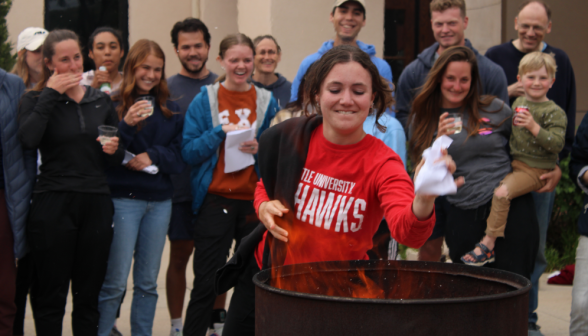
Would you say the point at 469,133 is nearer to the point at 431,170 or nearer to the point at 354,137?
the point at 354,137

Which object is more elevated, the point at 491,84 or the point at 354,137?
the point at 491,84

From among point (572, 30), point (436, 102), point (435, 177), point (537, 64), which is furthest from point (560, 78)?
point (572, 30)

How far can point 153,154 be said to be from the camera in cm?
428

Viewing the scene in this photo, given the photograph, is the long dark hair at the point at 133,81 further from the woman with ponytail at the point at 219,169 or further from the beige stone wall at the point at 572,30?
the beige stone wall at the point at 572,30

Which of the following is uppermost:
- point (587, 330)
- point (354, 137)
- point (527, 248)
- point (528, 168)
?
point (354, 137)

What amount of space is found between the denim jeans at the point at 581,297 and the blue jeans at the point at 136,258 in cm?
272

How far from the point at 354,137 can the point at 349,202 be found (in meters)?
0.30

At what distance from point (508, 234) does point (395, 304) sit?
237 centimetres

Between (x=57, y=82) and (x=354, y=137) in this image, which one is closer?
(x=354, y=137)

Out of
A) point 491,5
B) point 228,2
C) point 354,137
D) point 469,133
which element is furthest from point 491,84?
point 228,2

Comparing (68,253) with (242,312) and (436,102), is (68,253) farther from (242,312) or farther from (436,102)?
(436,102)

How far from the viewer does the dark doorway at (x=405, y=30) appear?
9.88 meters

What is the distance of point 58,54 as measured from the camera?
157 inches

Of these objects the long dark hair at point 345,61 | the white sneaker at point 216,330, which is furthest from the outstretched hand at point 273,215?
the white sneaker at point 216,330
